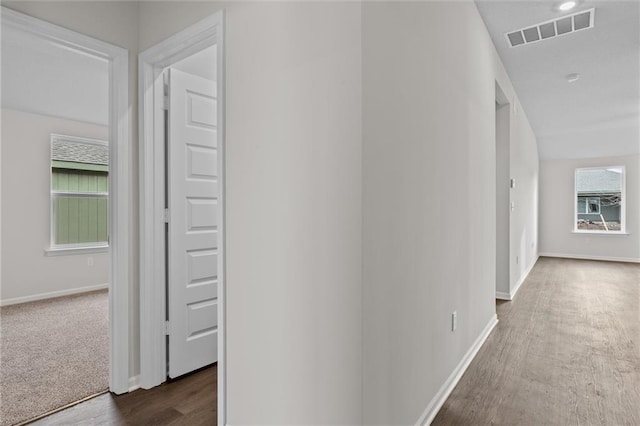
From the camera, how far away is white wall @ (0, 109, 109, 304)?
15.0 ft

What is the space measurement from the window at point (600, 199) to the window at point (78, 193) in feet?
31.1

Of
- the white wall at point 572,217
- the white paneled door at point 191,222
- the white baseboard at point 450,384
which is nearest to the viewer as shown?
the white baseboard at point 450,384

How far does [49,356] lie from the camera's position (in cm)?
283

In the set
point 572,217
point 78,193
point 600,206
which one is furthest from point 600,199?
point 78,193

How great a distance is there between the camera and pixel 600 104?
5066mm

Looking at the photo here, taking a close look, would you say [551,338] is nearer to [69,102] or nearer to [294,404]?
[294,404]

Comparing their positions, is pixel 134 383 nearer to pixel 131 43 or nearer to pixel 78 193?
pixel 131 43

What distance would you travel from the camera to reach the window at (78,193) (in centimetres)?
505

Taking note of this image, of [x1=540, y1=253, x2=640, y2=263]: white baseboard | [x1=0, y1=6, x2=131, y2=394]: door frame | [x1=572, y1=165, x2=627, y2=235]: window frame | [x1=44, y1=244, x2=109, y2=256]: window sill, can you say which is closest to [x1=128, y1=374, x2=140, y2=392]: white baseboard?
[x1=0, y1=6, x2=131, y2=394]: door frame

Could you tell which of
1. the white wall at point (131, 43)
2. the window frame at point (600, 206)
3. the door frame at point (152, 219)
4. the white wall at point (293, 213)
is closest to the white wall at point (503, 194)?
the white wall at point (293, 213)

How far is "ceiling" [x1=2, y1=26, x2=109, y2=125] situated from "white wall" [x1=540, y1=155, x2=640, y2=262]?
897cm

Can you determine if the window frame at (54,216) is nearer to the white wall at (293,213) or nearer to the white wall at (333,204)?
the white wall at (333,204)

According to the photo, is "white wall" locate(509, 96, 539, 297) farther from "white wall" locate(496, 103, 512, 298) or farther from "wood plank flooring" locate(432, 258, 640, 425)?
"wood plank flooring" locate(432, 258, 640, 425)

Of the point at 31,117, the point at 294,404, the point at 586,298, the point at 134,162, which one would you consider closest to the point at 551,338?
the point at 586,298
